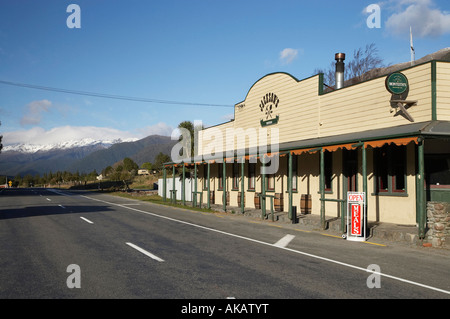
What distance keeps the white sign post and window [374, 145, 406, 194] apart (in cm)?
269

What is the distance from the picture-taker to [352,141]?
1275cm

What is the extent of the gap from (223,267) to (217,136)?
2026cm

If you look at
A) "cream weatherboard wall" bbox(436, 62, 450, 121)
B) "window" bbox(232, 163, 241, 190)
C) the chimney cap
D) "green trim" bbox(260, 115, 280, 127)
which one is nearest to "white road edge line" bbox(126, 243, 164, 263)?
"cream weatherboard wall" bbox(436, 62, 450, 121)

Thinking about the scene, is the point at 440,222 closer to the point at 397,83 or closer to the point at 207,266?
the point at 397,83

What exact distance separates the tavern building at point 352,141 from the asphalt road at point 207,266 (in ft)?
10.2

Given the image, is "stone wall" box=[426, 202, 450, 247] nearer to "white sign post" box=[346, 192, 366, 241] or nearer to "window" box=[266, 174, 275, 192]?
"white sign post" box=[346, 192, 366, 241]

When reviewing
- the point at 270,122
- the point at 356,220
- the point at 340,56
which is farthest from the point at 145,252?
the point at 340,56

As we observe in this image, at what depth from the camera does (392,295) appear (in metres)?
5.87

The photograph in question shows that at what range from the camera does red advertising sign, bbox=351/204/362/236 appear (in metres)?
11.6

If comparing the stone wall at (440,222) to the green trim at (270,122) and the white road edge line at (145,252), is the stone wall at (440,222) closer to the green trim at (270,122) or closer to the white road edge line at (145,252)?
the white road edge line at (145,252)

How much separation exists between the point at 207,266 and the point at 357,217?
603cm

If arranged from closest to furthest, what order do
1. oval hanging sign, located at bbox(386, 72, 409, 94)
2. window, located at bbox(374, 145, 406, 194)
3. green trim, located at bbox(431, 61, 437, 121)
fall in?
green trim, located at bbox(431, 61, 437, 121) → oval hanging sign, located at bbox(386, 72, 409, 94) → window, located at bbox(374, 145, 406, 194)
